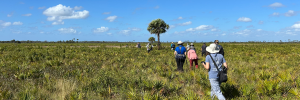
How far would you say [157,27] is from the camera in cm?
2773

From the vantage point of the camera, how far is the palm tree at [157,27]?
2745cm

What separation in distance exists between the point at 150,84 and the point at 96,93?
158 cm

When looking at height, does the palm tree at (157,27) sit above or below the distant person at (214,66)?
above

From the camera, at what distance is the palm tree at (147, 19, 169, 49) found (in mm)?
27453

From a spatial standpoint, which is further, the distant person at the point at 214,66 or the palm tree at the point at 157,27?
the palm tree at the point at 157,27

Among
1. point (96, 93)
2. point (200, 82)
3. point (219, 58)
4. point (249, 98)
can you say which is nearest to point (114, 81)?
point (96, 93)

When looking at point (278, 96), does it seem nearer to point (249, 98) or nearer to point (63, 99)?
point (249, 98)

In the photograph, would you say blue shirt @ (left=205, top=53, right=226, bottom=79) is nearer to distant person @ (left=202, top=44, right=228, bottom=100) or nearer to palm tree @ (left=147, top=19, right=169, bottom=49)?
distant person @ (left=202, top=44, right=228, bottom=100)

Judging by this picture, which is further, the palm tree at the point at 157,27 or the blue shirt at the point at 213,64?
the palm tree at the point at 157,27

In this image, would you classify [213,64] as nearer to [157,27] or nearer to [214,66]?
[214,66]

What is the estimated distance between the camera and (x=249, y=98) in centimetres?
426

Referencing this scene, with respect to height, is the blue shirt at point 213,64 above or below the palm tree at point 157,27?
below

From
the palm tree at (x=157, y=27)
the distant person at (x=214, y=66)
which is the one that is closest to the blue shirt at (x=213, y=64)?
the distant person at (x=214, y=66)

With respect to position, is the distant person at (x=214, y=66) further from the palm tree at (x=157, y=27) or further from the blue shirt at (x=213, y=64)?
the palm tree at (x=157, y=27)
